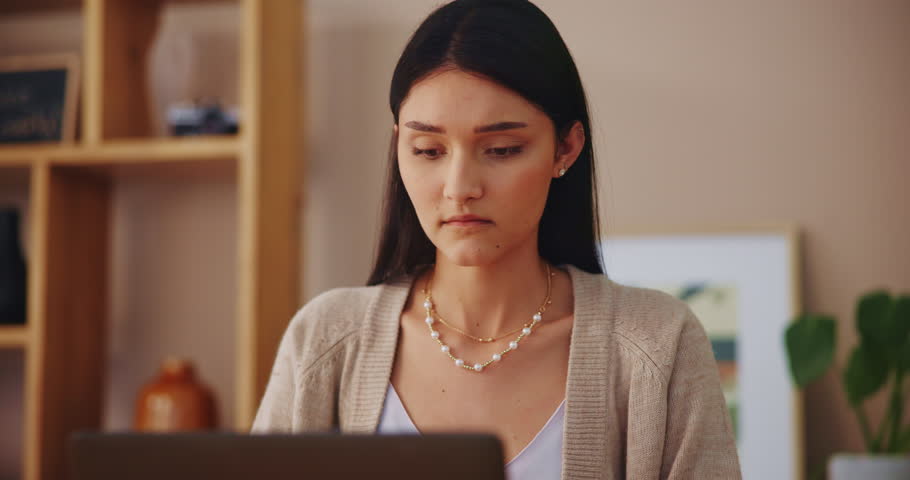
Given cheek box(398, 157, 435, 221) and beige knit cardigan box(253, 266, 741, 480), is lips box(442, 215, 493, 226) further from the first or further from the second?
beige knit cardigan box(253, 266, 741, 480)

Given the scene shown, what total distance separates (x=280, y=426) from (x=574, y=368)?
1.11ft

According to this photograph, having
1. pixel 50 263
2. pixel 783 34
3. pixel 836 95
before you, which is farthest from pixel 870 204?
pixel 50 263

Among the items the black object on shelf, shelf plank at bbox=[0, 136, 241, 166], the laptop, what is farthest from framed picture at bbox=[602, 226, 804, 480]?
the laptop

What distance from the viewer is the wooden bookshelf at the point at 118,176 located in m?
1.98

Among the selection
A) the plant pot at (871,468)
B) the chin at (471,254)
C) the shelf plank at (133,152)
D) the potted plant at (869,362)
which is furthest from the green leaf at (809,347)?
the shelf plank at (133,152)

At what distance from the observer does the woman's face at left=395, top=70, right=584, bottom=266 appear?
930mm

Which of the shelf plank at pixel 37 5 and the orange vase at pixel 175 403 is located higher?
the shelf plank at pixel 37 5

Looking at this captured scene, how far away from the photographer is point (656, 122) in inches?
83.2

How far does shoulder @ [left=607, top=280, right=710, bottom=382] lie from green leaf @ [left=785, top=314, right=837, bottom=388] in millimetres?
843

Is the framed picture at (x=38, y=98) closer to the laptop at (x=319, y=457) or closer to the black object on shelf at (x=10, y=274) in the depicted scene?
the black object on shelf at (x=10, y=274)

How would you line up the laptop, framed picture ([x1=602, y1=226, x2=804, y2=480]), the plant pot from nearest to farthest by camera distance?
1. the laptop
2. the plant pot
3. framed picture ([x1=602, y1=226, x2=804, y2=480])

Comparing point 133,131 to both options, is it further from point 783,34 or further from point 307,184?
point 783,34

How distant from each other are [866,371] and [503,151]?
3.99 ft

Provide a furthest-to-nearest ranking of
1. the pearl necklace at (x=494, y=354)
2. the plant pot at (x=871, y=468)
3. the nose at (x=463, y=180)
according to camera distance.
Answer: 1. the plant pot at (x=871, y=468)
2. the pearl necklace at (x=494, y=354)
3. the nose at (x=463, y=180)
